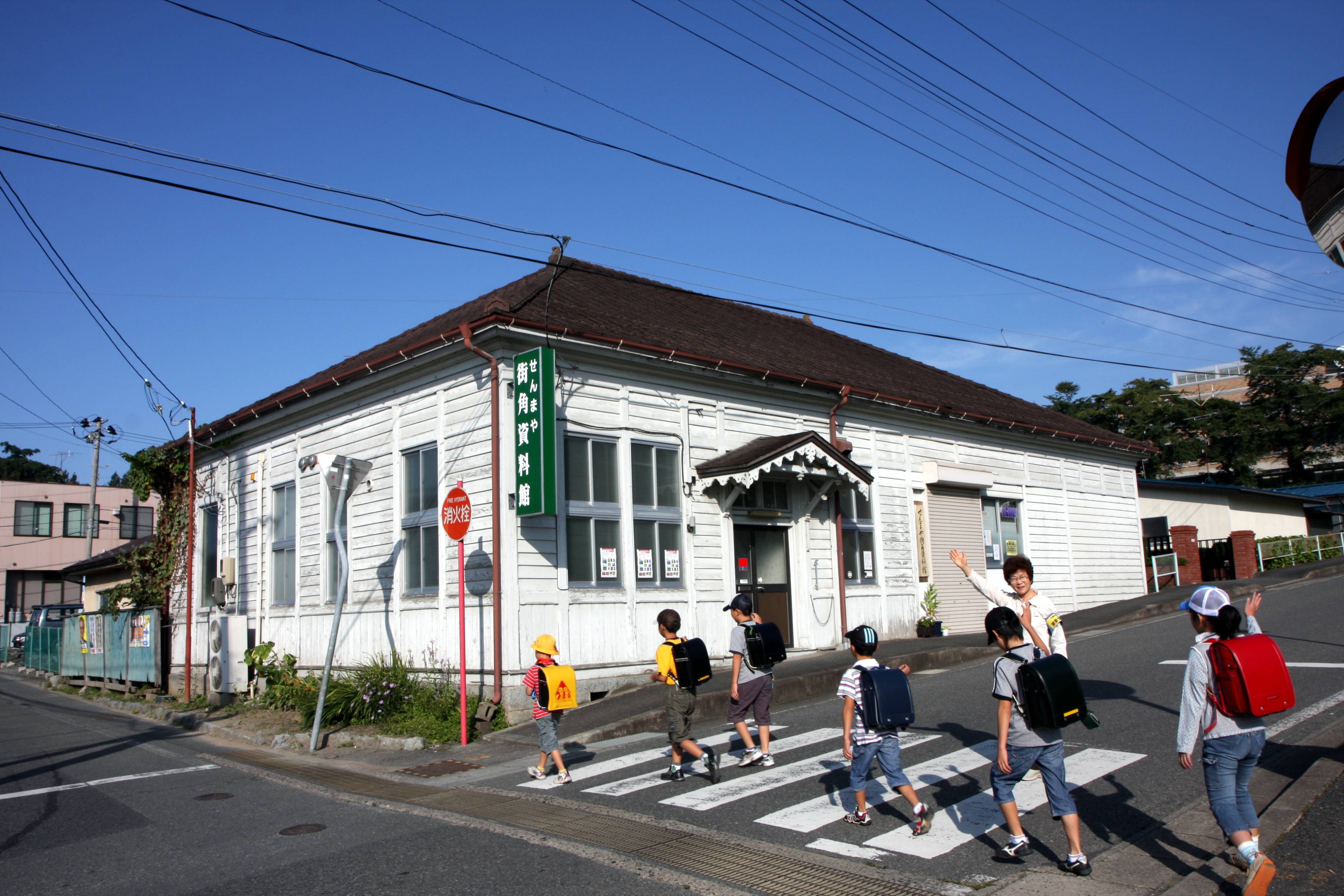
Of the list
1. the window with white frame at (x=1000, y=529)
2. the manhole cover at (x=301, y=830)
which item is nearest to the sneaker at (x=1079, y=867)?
the manhole cover at (x=301, y=830)

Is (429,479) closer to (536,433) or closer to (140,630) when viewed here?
(536,433)

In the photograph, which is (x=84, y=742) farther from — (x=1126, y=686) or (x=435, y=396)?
(x=1126, y=686)

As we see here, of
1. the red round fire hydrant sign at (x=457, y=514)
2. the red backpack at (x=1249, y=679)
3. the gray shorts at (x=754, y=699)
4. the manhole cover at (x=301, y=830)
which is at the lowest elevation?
the manhole cover at (x=301, y=830)

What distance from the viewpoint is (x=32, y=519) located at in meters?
51.4

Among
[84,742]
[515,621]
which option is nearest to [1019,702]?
[515,621]

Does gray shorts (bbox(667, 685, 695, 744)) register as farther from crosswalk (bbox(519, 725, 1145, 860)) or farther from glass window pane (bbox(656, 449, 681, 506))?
glass window pane (bbox(656, 449, 681, 506))

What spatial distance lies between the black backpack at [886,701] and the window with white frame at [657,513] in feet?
24.2

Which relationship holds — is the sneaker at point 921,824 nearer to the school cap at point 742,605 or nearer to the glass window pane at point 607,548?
the school cap at point 742,605

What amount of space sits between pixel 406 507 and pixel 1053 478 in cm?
1567

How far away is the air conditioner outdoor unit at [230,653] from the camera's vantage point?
16.3 meters

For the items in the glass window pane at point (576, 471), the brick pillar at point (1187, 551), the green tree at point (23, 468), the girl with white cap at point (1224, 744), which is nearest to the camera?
the girl with white cap at point (1224, 744)

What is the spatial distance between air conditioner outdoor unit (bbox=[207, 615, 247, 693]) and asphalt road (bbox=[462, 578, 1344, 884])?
8674 mm

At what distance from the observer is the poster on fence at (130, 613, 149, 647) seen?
18984mm

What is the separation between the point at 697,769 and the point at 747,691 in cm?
82
